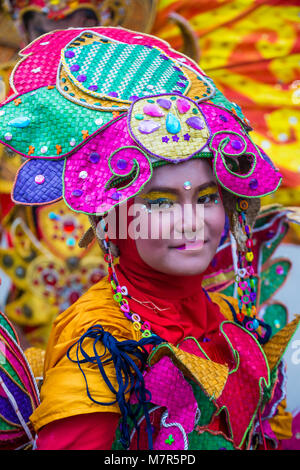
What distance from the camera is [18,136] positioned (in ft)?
4.62

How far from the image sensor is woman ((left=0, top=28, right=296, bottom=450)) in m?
1.31

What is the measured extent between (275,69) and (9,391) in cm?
189

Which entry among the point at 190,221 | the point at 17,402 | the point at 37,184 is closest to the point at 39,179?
the point at 37,184

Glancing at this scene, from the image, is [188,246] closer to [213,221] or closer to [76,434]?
[213,221]

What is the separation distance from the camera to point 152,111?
1341 mm

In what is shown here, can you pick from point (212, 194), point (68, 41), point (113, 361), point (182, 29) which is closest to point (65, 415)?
point (113, 361)

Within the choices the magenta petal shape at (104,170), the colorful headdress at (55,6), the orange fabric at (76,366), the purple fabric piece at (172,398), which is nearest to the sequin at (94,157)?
the magenta petal shape at (104,170)

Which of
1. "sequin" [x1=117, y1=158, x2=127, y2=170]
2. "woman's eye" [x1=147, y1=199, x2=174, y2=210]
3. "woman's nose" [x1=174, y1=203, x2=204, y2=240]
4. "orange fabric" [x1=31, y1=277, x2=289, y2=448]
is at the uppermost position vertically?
"sequin" [x1=117, y1=158, x2=127, y2=170]

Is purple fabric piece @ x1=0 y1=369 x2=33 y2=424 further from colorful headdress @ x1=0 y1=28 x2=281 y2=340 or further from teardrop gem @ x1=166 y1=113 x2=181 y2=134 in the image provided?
teardrop gem @ x1=166 y1=113 x2=181 y2=134

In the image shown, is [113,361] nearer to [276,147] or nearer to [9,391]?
[9,391]

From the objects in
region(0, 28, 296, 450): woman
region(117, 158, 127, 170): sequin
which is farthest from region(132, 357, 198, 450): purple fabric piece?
region(117, 158, 127, 170): sequin

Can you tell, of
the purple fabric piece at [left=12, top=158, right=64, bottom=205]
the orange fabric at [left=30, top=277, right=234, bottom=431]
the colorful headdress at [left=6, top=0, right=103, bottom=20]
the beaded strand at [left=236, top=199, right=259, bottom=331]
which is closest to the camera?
the orange fabric at [left=30, top=277, right=234, bottom=431]

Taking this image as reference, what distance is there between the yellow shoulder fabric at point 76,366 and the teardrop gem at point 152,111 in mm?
473

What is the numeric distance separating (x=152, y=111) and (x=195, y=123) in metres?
0.10
